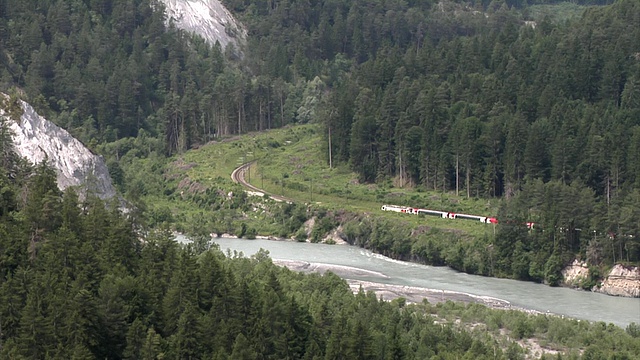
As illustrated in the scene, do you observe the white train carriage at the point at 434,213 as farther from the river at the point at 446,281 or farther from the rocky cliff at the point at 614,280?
the rocky cliff at the point at 614,280

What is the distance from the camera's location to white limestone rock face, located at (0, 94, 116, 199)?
118000 millimetres

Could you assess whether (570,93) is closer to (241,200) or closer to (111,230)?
(241,200)

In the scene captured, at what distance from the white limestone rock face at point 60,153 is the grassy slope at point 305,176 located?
33.3m

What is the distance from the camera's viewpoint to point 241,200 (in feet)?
520

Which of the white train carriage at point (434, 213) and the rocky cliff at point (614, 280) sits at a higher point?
the white train carriage at point (434, 213)

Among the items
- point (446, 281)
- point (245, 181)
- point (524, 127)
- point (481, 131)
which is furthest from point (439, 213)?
point (245, 181)

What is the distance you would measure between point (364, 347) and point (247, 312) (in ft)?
29.3

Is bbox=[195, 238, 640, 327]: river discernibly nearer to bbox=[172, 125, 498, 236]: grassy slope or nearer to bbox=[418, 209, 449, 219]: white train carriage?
bbox=[172, 125, 498, 236]: grassy slope

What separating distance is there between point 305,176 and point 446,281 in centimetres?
4604

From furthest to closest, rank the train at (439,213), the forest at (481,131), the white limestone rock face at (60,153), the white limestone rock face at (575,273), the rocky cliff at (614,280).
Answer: the train at (439,213) → the forest at (481,131) → the white limestone rock face at (575,273) → the rocky cliff at (614,280) → the white limestone rock face at (60,153)

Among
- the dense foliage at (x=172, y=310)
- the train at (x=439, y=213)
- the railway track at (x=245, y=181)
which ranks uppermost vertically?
the railway track at (x=245, y=181)

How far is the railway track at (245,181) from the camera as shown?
158475 millimetres

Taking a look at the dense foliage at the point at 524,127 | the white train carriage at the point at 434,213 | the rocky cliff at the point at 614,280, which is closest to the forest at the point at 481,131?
the dense foliage at the point at 524,127

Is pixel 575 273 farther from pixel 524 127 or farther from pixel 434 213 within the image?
pixel 524 127
